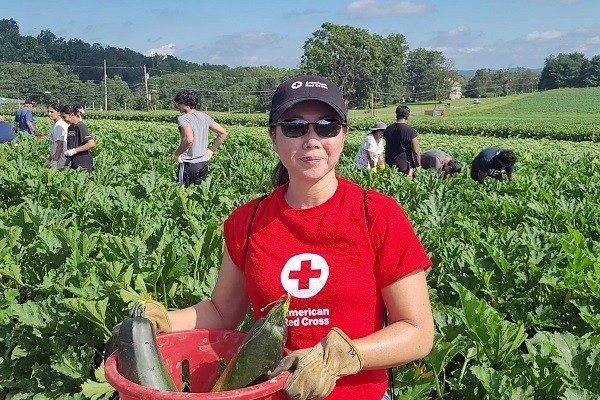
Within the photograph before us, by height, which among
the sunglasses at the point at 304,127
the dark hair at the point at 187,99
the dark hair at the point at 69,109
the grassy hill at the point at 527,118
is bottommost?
the grassy hill at the point at 527,118

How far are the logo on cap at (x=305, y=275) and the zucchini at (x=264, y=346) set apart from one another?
0.10 metres

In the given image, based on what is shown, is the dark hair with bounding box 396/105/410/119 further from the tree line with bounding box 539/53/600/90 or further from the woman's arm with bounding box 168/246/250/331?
the tree line with bounding box 539/53/600/90

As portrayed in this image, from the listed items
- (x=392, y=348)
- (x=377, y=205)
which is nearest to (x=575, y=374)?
(x=392, y=348)

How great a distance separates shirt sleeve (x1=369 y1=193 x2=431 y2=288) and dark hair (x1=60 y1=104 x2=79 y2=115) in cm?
864

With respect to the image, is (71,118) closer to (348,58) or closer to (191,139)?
(191,139)

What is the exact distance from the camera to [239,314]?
2.52 meters

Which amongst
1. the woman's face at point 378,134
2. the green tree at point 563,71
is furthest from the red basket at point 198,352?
the green tree at point 563,71

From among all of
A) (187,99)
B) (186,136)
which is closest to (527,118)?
(187,99)

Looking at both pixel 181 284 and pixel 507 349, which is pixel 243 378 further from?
pixel 181 284

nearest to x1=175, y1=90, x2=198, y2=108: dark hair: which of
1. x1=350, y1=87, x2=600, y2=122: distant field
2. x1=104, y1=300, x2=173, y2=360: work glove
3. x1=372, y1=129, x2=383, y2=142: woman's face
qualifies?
x1=372, y1=129, x2=383, y2=142: woman's face

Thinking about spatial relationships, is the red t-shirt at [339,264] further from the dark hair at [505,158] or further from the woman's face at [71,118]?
the woman's face at [71,118]

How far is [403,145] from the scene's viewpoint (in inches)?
415

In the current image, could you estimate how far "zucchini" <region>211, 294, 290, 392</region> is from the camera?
194 centimetres

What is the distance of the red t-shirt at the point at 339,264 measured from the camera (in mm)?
2062
